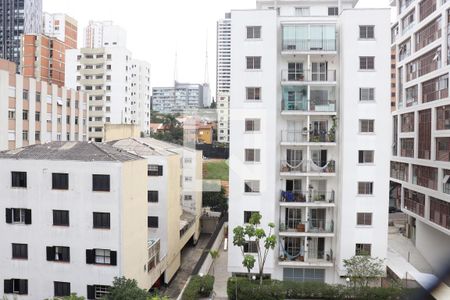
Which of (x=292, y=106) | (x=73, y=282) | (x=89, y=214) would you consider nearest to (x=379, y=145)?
(x=292, y=106)

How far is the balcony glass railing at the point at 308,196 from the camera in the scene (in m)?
15.6

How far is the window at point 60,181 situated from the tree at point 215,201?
553 inches

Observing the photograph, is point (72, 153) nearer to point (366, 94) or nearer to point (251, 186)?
point (251, 186)

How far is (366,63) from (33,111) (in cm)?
1830

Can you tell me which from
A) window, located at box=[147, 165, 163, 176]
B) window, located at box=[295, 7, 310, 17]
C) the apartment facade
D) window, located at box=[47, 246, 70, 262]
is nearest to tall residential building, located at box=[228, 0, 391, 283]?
window, located at box=[295, 7, 310, 17]

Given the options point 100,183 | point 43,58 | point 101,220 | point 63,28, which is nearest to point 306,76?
point 100,183

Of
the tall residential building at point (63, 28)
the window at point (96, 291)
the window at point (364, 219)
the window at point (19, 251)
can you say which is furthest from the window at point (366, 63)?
the tall residential building at point (63, 28)

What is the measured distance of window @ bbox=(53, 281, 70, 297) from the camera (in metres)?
12.3

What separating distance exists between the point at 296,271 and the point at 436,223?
6.48m

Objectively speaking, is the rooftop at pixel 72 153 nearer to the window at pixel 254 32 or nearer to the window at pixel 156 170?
the window at pixel 156 170

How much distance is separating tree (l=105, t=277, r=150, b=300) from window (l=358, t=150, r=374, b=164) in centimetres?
859

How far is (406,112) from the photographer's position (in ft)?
70.2

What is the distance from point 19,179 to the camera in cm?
1266

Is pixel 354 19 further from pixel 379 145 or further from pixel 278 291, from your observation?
pixel 278 291
